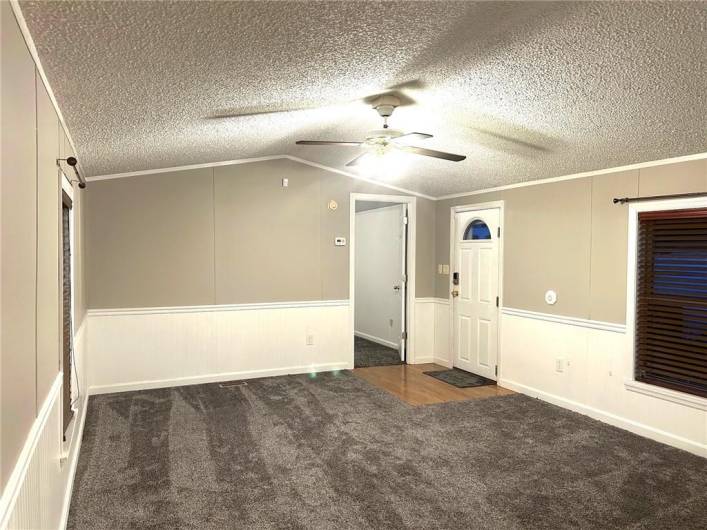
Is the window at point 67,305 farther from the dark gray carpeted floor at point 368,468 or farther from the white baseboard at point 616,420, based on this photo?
the white baseboard at point 616,420

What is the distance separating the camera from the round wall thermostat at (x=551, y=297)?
4.66 metres

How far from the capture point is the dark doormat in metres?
5.37

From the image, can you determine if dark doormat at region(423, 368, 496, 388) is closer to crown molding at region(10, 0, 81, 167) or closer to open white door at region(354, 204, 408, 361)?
open white door at region(354, 204, 408, 361)

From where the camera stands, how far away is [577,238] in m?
4.44

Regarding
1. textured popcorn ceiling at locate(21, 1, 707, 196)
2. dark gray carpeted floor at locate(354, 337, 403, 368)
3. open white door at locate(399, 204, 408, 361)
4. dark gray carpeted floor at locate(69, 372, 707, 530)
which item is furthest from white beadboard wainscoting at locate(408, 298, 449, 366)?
textured popcorn ceiling at locate(21, 1, 707, 196)

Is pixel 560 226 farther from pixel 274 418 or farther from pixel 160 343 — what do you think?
pixel 160 343

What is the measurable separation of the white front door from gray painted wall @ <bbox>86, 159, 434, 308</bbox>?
4.15 feet

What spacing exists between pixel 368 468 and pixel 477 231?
337 centimetres

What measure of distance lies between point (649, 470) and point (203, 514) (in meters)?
2.87

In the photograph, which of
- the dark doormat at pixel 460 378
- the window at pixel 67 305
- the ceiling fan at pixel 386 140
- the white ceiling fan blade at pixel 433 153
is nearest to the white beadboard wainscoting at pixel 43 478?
the window at pixel 67 305

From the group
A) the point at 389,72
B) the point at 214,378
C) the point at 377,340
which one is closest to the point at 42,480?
the point at 389,72

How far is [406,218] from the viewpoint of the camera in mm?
6316

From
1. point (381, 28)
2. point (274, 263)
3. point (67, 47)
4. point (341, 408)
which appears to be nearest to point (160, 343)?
point (274, 263)

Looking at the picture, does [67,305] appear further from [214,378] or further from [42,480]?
[214,378]
